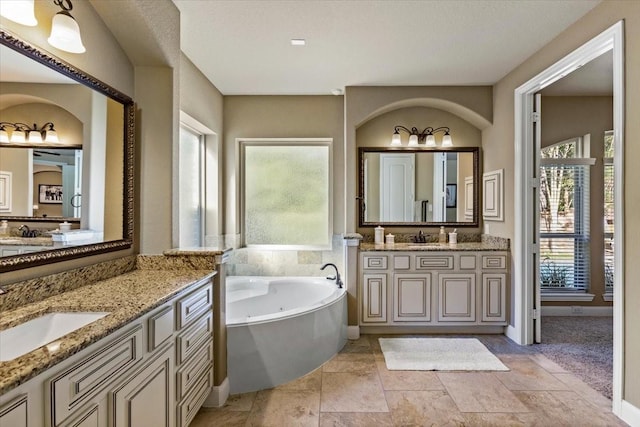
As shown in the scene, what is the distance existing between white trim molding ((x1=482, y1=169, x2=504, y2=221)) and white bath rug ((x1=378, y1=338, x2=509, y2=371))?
133cm

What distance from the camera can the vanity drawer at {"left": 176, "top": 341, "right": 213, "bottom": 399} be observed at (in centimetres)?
177

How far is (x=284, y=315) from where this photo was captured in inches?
103

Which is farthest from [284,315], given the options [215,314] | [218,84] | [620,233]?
[218,84]

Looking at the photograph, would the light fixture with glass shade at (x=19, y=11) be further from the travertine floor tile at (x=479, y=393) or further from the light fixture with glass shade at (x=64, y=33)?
the travertine floor tile at (x=479, y=393)

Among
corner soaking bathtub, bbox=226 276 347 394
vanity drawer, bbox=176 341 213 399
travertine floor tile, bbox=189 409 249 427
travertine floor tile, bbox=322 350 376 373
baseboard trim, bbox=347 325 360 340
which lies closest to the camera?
vanity drawer, bbox=176 341 213 399

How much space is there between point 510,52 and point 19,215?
362 cm

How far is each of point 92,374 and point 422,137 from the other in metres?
3.87

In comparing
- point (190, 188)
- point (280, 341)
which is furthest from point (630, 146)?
point (190, 188)

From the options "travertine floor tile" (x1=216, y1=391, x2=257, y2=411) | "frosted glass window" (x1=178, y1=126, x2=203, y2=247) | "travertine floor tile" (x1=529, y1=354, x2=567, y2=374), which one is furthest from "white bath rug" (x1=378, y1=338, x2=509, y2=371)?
"frosted glass window" (x1=178, y1=126, x2=203, y2=247)

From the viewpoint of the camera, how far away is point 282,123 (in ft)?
13.7

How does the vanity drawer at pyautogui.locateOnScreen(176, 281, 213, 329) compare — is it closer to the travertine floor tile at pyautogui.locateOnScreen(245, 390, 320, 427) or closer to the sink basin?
the sink basin

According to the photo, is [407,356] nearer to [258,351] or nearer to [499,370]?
[499,370]

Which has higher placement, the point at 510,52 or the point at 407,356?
the point at 510,52

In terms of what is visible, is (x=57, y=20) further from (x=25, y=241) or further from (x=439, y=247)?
(x=439, y=247)
